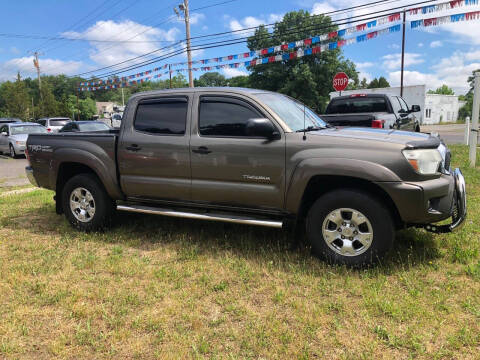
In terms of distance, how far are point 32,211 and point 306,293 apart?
5334mm

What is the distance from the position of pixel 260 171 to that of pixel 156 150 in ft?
4.42

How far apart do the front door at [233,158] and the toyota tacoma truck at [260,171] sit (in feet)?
0.04

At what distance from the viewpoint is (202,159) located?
4.30 m

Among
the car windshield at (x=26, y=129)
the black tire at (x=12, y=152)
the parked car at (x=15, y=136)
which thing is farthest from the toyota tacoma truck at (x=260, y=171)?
the car windshield at (x=26, y=129)

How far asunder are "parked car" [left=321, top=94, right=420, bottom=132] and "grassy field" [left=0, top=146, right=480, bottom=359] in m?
3.36

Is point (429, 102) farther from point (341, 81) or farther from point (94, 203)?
point (94, 203)

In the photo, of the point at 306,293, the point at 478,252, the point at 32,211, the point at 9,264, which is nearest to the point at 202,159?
the point at 306,293

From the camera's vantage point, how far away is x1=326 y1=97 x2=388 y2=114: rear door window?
30.5 ft

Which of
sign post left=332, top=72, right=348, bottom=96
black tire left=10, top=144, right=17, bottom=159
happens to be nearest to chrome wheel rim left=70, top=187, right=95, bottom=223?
sign post left=332, top=72, right=348, bottom=96

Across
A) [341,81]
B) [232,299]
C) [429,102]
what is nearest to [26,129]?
[341,81]

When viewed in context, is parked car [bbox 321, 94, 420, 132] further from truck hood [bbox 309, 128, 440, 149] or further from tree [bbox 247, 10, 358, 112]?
tree [bbox 247, 10, 358, 112]

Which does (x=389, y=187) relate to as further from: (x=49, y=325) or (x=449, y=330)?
(x=49, y=325)

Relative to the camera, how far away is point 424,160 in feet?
11.5

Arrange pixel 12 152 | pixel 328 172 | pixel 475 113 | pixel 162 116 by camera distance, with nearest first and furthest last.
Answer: pixel 328 172 < pixel 162 116 < pixel 475 113 < pixel 12 152
